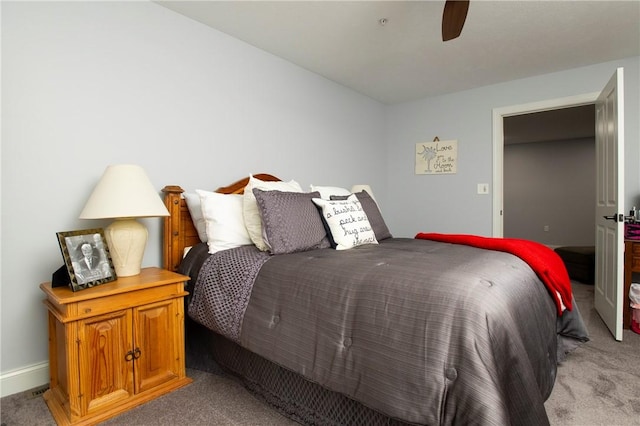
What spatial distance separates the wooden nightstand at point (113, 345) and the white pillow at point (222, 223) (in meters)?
0.30

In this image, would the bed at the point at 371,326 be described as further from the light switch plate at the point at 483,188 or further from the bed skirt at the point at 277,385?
the light switch plate at the point at 483,188

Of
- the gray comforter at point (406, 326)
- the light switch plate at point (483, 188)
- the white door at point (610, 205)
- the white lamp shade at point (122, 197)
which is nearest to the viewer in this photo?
the gray comforter at point (406, 326)

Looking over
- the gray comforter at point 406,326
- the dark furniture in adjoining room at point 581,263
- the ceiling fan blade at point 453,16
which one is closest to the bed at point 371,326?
the gray comforter at point 406,326

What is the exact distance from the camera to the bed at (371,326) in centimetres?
102

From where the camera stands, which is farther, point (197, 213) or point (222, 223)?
point (197, 213)

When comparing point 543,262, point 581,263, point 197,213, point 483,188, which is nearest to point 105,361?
point 197,213

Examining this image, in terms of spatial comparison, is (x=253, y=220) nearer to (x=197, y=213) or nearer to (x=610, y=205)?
(x=197, y=213)

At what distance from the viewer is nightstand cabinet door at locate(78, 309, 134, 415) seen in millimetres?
1480

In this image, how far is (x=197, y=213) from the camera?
7.36 ft

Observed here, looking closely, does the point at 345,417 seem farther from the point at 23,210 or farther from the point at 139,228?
the point at 23,210

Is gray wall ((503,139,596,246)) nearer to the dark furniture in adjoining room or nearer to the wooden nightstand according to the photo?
the dark furniture in adjoining room

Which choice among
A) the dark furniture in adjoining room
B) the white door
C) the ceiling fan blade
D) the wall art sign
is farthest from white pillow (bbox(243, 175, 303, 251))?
the dark furniture in adjoining room

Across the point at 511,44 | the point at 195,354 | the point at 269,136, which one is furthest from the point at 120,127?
the point at 511,44

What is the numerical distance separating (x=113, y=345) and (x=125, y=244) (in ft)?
1.65
